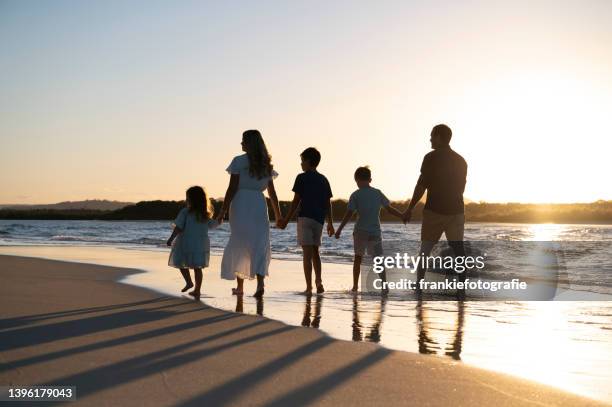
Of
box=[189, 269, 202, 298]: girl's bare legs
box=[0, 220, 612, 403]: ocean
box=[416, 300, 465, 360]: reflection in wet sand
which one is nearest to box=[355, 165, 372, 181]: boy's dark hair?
box=[0, 220, 612, 403]: ocean

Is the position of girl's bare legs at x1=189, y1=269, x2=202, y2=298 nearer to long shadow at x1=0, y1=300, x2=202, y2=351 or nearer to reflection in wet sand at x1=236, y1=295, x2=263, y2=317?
reflection in wet sand at x1=236, y1=295, x2=263, y2=317

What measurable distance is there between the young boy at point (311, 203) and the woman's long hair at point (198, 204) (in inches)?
44.3

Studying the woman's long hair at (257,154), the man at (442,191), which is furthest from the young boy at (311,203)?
the man at (442,191)

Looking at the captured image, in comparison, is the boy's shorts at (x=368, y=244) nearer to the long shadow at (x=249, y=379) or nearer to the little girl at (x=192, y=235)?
the little girl at (x=192, y=235)

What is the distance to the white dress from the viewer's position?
8.44 metres

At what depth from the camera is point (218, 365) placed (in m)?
4.25

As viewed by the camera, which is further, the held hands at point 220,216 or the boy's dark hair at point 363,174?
the boy's dark hair at point 363,174

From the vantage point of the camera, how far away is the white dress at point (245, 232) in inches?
332

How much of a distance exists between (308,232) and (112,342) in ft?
16.2

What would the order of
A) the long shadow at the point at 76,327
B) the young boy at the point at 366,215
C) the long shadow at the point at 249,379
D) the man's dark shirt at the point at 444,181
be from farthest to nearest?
the young boy at the point at 366,215 → the man's dark shirt at the point at 444,181 → the long shadow at the point at 76,327 → the long shadow at the point at 249,379

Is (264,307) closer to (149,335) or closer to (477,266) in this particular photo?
(149,335)

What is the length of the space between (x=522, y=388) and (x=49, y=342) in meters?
3.05

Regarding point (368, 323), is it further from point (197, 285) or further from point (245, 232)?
point (197, 285)

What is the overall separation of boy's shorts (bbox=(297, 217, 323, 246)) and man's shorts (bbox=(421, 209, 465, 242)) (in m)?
1.90
